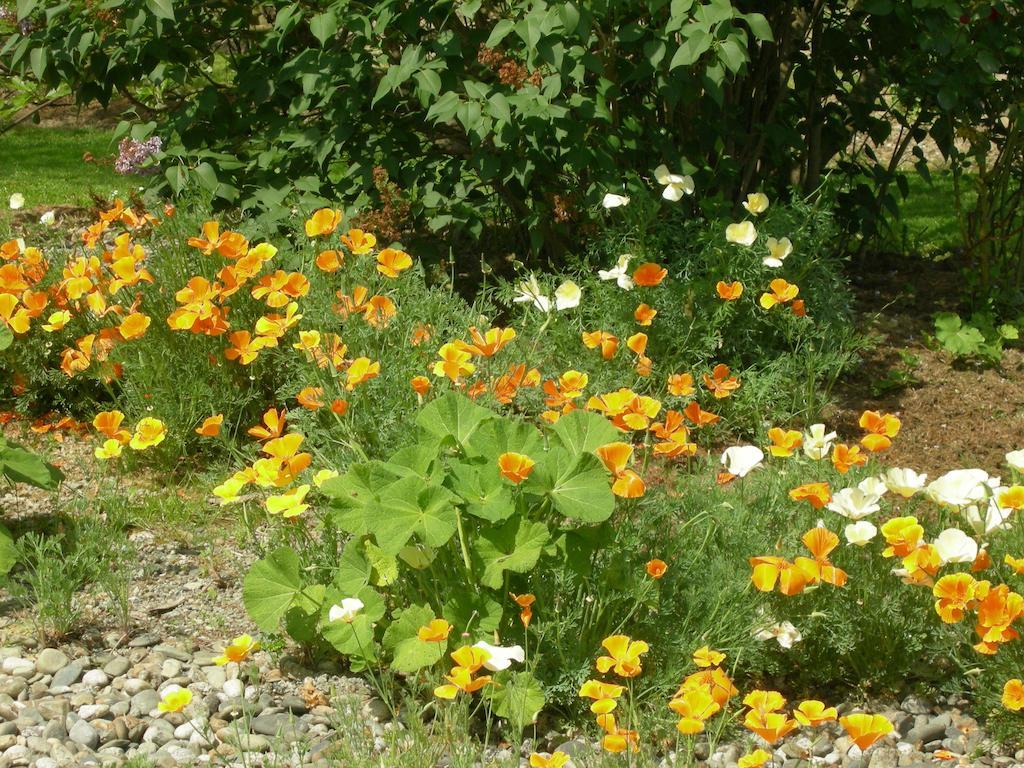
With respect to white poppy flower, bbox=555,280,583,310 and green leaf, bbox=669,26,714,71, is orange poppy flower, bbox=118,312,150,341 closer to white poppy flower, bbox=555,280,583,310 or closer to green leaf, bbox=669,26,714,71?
white poppy flower, bbox=555,280,583,310

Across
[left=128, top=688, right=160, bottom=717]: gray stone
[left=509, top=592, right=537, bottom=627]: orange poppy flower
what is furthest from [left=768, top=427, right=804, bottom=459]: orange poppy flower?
[left=128, top=688, right=160, bottom=717]: gray stone

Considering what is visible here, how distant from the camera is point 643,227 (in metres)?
4.32

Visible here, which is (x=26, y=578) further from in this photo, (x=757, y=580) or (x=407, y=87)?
(x=407, y=87)

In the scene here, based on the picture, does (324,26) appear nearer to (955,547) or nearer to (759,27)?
(759,27)

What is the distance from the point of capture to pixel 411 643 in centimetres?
257

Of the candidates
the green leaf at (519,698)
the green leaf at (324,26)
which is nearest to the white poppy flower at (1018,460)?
the green leaf at (519,698)

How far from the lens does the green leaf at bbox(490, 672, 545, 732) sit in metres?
2.47

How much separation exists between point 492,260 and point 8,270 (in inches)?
83.9

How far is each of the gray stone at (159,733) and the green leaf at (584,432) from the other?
104 centimetres

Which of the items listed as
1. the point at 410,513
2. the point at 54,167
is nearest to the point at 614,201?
the point at 410,513

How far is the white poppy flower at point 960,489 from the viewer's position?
276 centimetres

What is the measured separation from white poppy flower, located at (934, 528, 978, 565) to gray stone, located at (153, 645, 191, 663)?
5.65ft

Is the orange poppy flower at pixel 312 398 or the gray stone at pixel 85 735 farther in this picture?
the orange poppy flower at pixel 312 398

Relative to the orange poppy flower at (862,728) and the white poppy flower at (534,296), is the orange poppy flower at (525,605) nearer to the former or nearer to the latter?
the orange poppy flower at (862,728)
